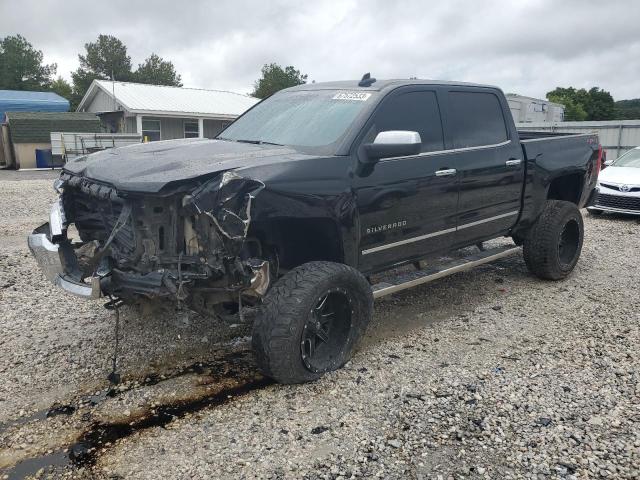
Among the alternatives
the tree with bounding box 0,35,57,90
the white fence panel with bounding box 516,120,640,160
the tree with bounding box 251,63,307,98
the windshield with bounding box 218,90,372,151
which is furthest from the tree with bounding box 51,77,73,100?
the windshield with bounding box 218,90,372,151

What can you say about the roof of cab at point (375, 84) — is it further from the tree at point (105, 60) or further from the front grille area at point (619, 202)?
the tree at point (105, 60)

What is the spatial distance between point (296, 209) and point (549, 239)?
11.0 ft

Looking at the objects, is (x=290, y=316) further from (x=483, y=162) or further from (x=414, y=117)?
(x=483, y=162)

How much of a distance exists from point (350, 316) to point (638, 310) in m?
3.09

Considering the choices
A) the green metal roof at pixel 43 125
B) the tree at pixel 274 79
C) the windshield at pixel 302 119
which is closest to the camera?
the windshield at pixel 302 119

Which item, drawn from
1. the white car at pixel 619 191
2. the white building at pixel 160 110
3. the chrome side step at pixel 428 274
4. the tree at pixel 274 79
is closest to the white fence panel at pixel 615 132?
the white car at pixel 619 191

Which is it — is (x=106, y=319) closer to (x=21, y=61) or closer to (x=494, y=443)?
(x=494, y=443)

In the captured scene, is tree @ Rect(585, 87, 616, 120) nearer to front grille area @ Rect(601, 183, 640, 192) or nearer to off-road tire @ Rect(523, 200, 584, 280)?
front grille area @ Rect(601, 183, 640, 192)

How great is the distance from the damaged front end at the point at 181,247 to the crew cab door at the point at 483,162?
2135 mm

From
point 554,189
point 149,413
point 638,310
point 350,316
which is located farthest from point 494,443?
point 554,189

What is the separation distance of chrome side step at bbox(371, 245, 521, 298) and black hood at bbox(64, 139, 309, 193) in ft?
4.04

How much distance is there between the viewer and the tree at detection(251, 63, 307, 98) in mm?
54062

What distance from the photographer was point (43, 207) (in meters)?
11.4

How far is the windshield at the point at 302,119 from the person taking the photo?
413 cm
